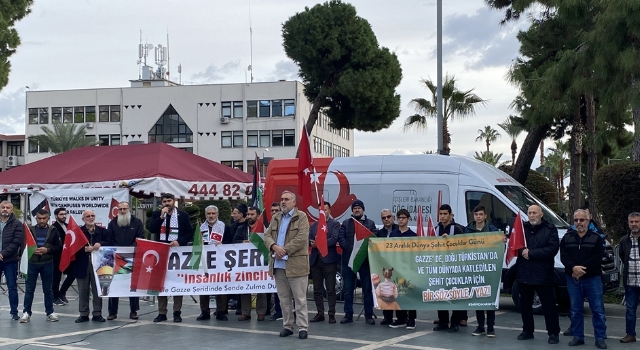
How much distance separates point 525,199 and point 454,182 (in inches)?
54.8

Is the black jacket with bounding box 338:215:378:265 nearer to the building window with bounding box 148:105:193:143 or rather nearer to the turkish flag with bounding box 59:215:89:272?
the turkish flag with bounding box 59:215:89:272

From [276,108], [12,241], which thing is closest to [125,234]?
[12,241]

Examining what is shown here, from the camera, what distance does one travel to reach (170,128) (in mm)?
69438

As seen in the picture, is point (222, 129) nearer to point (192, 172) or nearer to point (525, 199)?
point (192, 172)

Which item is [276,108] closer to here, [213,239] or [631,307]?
[213,239]

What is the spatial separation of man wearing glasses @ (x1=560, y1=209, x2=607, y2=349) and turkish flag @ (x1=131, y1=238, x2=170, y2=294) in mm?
6240

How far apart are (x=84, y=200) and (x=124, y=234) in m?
5.20

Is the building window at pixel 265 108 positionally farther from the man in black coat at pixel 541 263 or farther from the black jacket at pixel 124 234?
the man in black coat at pixel 541 263

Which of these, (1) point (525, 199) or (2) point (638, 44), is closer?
(2) point (638, 44)

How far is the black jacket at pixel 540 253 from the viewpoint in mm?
10102

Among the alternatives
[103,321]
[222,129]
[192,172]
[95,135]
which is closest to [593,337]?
[103,321]

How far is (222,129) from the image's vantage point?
224 ft

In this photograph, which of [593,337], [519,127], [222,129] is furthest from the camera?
[222,129]

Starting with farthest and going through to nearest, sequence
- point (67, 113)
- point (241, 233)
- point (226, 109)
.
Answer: point (67, 113)
point (226, 109)
point (241, 233)
